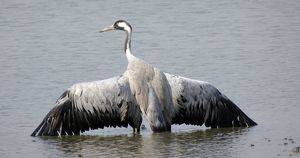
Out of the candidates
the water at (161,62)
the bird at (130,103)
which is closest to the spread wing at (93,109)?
the bird at (130,103)

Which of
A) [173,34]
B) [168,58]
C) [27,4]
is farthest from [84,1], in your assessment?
[168,58]

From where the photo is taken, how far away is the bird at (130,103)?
46.4 feet

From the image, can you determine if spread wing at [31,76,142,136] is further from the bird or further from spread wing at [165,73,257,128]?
spread wing at [165,73,257,128]

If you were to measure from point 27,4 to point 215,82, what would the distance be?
29.9 ft

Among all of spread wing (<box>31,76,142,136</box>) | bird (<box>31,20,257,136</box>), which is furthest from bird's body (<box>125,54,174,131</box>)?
spread wing (<box>31,76,142,136</box>)

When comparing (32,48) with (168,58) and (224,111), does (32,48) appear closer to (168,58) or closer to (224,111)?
(168,58)

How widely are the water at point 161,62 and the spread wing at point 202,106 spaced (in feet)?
0.65

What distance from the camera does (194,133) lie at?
1420 cm

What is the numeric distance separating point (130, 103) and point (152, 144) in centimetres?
109

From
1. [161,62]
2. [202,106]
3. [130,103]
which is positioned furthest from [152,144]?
[161,62]

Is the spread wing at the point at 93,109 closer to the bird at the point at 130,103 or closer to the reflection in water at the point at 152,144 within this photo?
the bird at the point at 130,103

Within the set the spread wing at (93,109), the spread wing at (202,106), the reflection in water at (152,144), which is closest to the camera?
the reflection in water at (152,144)

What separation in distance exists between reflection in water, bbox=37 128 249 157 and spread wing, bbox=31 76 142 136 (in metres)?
0.20

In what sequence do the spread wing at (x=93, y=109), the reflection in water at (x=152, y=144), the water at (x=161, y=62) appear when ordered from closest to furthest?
the reflection in water at (x=152, y=144) < the water at (x=161, y=62) < the spread wing at (x=93, y=109)
